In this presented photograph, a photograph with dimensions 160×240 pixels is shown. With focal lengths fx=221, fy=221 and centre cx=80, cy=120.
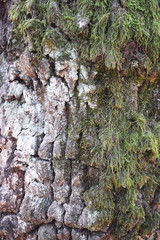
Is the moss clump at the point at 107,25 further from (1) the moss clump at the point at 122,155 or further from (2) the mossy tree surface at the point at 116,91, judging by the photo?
(1) the moss clump at the point at 122,155

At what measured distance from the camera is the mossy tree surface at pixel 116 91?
1.47 meters

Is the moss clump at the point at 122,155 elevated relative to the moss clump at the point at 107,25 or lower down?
lower down

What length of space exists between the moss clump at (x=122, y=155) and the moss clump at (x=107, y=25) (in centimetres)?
17

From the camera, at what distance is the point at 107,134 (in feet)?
4.92

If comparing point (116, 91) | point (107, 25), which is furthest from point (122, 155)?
point (107, 25)

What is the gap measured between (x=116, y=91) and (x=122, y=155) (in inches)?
17.5

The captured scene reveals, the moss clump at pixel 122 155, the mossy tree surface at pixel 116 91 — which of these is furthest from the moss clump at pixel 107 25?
the moss clump at pixel 122 155

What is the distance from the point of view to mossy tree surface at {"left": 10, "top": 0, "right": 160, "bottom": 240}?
147 centimetres

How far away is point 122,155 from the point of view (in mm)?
1480

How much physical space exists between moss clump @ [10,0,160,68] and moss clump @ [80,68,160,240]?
6.6 inches

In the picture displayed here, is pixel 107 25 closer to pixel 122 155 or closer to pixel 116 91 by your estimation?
pixel 116 91

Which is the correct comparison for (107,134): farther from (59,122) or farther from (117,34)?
(117,34)

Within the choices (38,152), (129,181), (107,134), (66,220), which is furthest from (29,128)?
(129,181)

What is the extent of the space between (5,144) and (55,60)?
2.50 ft
